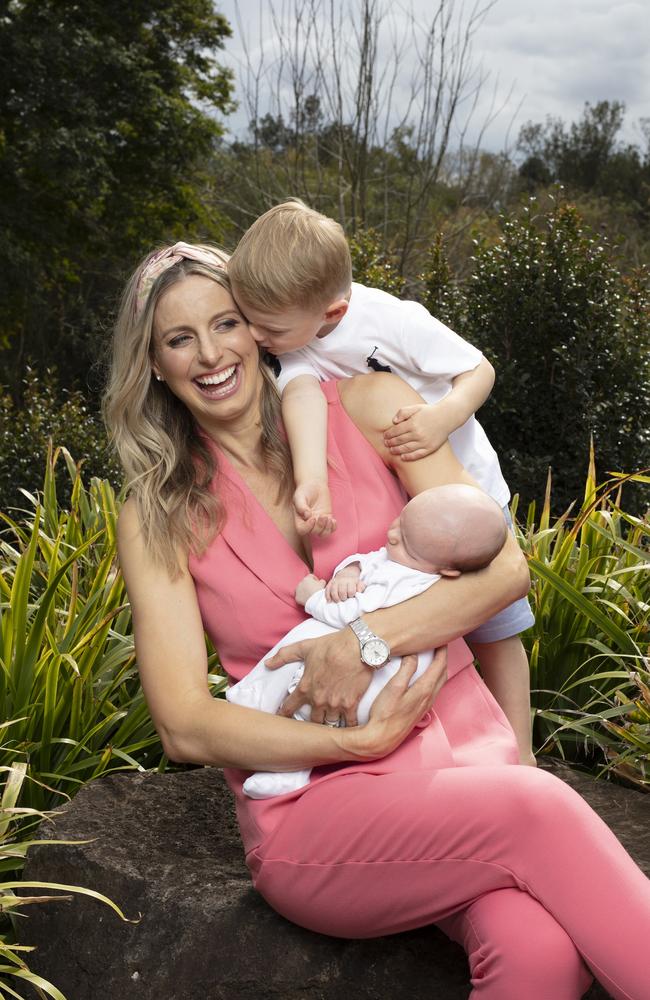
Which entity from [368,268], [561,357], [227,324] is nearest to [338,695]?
[227,324]

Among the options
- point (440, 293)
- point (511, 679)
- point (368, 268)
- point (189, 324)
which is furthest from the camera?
point (368, 268)

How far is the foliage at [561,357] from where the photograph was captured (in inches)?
245

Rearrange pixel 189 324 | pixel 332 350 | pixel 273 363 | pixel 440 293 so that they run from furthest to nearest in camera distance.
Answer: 1. pixel 440 293
2. pixel 273 363
3. pixel 332 350
4. pixel 189 324

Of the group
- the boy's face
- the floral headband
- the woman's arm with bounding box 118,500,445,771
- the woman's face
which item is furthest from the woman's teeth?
the woman's arm with bounding box 118,500,445,771

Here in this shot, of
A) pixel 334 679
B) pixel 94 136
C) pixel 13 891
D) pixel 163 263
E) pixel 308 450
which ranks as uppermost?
pixel 94 136

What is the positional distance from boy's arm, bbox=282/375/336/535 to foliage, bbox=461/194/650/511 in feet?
12.6

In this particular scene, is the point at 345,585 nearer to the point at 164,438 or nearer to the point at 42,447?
the point at 164,438

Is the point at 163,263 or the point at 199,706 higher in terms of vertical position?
the point at 163,263

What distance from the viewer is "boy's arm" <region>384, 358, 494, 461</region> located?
2.43 metres

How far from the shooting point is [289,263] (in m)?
2.36

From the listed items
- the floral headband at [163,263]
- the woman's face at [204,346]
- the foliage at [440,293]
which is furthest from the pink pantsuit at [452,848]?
the foliage at [440,293]

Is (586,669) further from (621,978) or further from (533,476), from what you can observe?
(533,476)

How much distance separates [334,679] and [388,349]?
885 mm

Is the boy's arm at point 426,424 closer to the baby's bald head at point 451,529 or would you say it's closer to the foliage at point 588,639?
the baby's bald head at point 451,529
